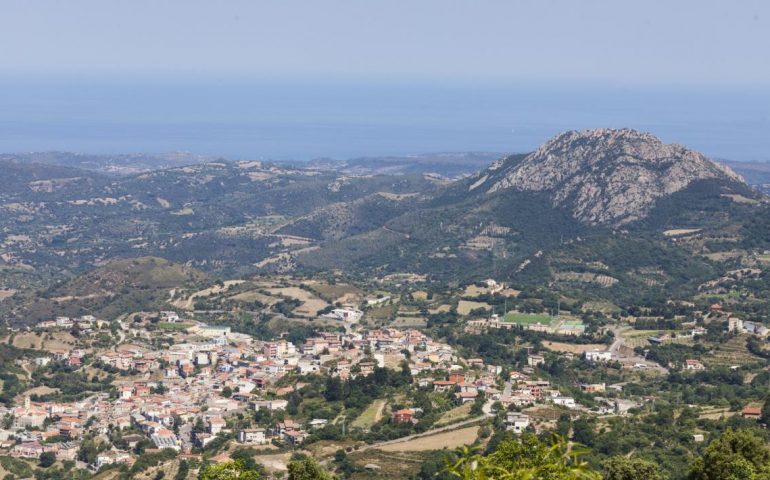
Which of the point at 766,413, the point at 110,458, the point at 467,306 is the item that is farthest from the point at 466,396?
the point at 467,306

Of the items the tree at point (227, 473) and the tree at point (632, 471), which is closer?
the tree at point (227, 473)

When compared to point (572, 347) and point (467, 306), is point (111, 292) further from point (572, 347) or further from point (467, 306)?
point (572, 347)

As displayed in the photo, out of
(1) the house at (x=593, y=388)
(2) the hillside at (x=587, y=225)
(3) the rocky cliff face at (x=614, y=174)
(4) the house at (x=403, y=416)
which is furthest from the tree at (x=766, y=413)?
(3) the rocky cliff face at (x=614, y=174)

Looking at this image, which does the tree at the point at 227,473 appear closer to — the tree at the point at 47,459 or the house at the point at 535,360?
the tree at the point at 47,459

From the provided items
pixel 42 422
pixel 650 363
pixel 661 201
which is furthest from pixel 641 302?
pixel 42 422

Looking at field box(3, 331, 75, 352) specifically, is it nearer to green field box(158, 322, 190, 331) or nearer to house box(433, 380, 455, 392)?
green field box(158, 322, 190, 331)

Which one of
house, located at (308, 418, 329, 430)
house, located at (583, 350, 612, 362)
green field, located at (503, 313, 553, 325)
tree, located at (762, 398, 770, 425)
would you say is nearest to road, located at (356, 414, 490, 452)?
house, located at (308, 418, 329, 430)
